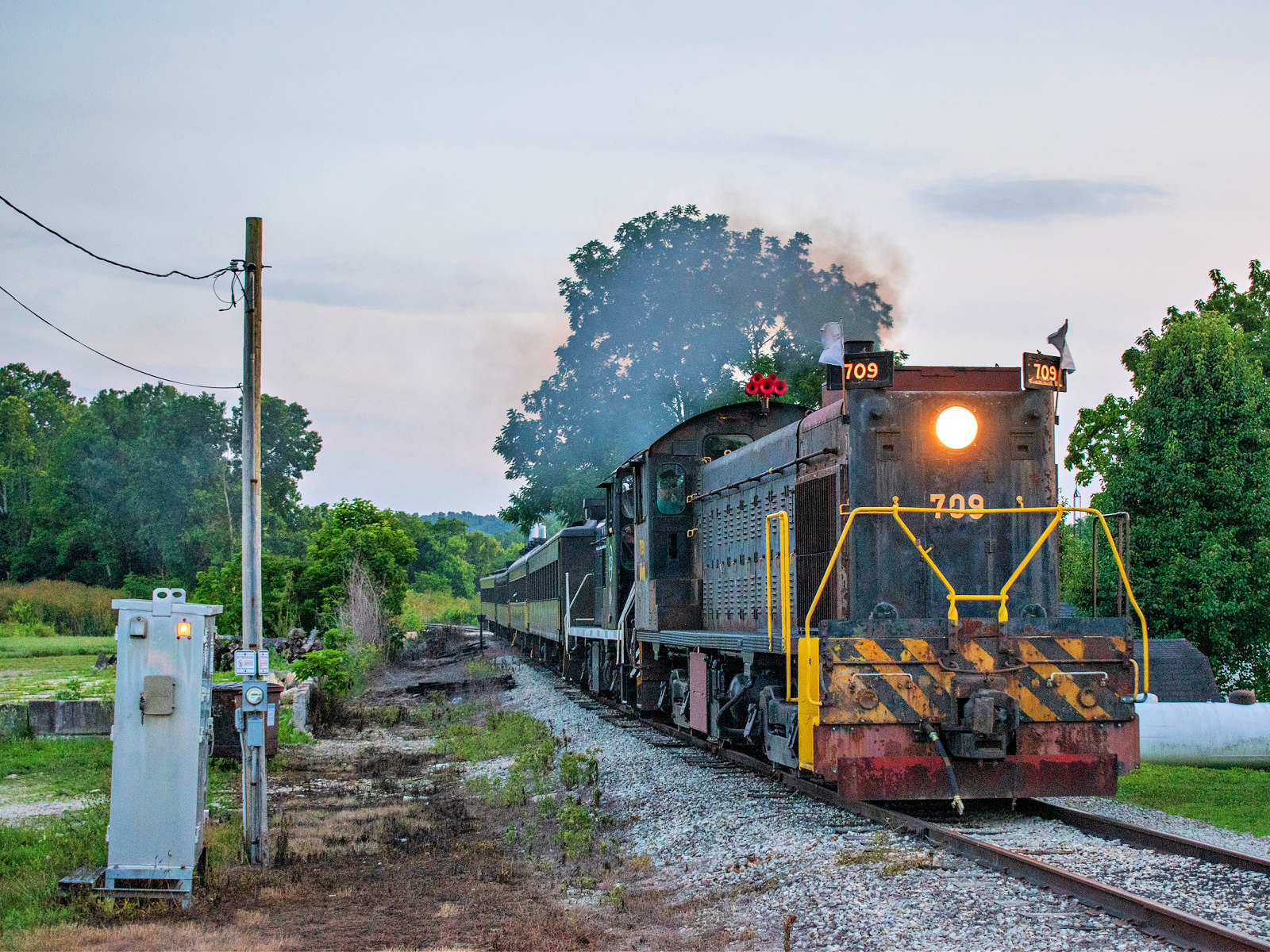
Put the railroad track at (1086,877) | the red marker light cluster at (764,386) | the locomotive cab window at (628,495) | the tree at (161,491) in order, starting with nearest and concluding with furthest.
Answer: the railroad track at (1086,877) → the red marker light cluster at (764,386) → the locomotive cab window at (628,495) → the tree at (161,491)

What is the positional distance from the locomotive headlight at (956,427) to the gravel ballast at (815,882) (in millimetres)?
2798

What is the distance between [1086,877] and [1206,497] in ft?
37.4

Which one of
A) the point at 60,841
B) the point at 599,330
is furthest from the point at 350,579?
the point at 60,841

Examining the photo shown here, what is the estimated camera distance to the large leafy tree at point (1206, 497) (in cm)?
1550

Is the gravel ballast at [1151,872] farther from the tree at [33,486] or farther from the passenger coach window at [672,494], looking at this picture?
the tree at [33,486]

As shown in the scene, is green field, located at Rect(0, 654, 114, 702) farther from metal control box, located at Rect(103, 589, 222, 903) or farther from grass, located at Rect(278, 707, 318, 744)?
metal control box, located at Rect(103, 589, 222, 903)

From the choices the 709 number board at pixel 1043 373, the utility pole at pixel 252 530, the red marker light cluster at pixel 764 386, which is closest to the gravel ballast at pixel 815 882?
the utility pole at pixel 252 530

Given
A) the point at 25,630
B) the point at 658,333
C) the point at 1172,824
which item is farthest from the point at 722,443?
the point at 25,630

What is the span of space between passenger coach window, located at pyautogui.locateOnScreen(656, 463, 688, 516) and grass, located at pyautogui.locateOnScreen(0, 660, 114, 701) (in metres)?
7.31

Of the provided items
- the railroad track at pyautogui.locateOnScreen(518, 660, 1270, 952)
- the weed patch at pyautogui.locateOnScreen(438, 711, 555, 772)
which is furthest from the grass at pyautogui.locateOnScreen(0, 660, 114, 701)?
the railroad track at pyautogui.locateOnScreen(518, 660, 1270, 952)

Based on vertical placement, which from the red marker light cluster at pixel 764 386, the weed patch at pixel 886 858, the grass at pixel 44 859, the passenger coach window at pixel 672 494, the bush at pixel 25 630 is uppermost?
the red marker light cluster at pixel 764 386

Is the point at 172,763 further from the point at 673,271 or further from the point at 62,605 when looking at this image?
the point at 62,605

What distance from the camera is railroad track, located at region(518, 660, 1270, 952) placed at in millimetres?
4984

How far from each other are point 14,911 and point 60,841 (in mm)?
1857
